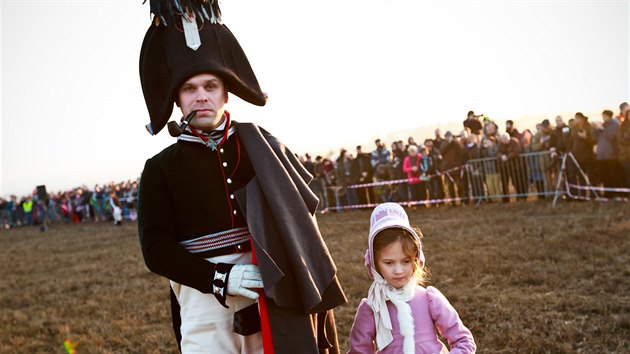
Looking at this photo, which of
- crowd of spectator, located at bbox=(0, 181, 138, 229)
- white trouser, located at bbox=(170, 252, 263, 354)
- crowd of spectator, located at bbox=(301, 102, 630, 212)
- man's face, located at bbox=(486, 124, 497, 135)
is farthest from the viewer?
crowd of spectator, located at bbox=(0, 181, 138, 229)

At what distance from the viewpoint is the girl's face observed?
3.18 metres

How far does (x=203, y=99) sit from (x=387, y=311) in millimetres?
1353

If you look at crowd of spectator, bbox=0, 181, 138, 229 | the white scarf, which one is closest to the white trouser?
the white scarf

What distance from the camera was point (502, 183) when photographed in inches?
548

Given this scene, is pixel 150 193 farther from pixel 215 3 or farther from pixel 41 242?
pixel 41 242

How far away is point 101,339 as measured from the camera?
701 centimetres

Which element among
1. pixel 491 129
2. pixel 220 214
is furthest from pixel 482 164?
pixel 220 214

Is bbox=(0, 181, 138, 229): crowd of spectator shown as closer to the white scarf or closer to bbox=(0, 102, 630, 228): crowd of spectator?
bbox=(0, 102, 630, 228): crowd of spectator

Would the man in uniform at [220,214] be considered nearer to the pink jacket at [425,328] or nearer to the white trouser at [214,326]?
the white trouser at [214,326]

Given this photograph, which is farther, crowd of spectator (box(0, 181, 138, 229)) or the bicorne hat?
crowd of spectator (box(0, 181, 138, 229))

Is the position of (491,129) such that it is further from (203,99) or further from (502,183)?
(203,99)

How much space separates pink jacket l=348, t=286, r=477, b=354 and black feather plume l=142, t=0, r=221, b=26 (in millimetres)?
1611

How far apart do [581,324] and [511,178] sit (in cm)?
869

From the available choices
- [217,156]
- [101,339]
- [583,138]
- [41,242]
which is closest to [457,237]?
[583,138]
